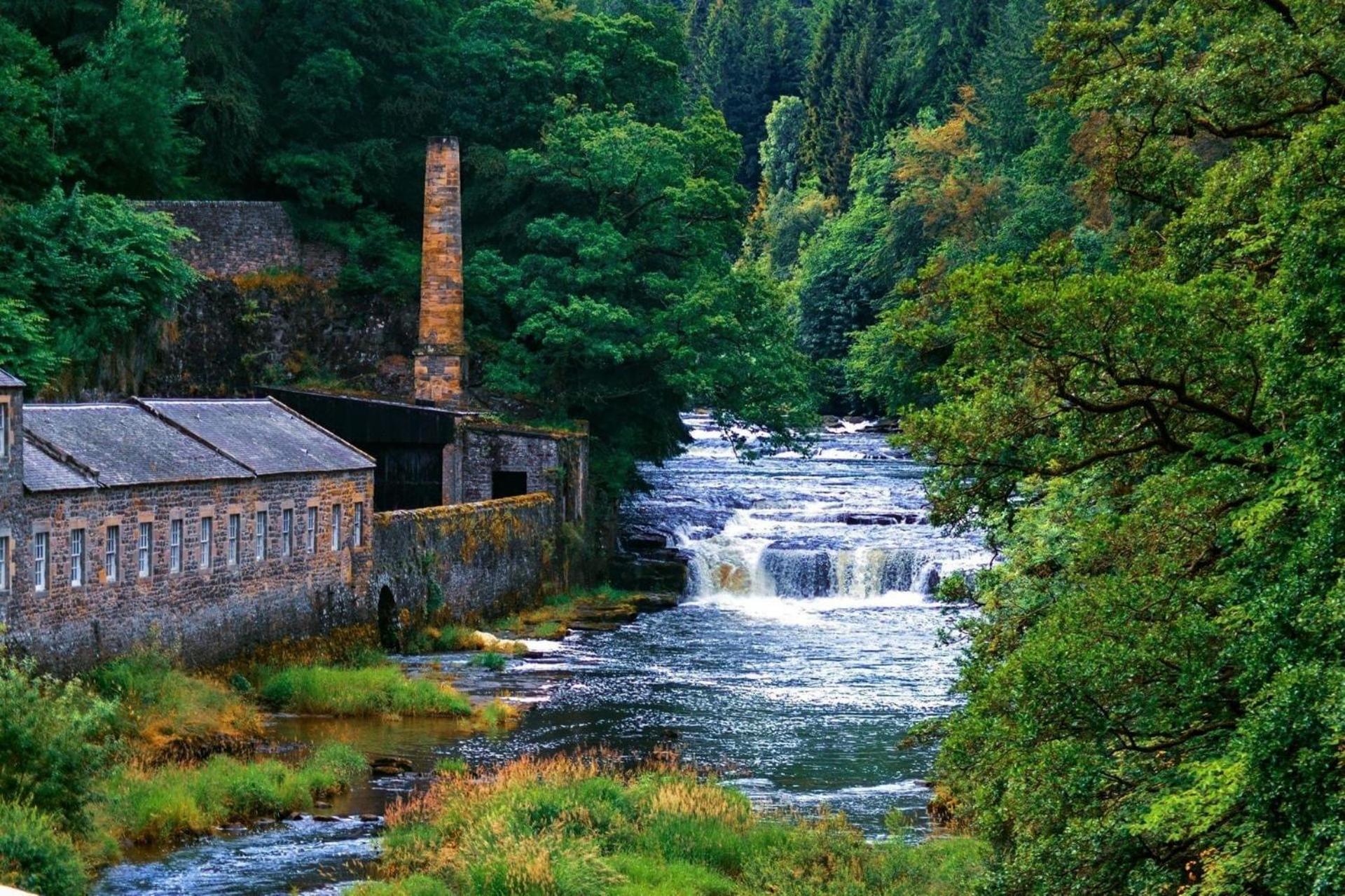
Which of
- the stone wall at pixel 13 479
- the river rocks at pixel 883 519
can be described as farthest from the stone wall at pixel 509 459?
the stone wall at pixel 13 479

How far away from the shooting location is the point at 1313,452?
44.8ft

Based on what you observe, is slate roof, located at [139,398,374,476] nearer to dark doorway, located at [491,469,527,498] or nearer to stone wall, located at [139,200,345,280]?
dark doorway, located at [491,469,527,498]

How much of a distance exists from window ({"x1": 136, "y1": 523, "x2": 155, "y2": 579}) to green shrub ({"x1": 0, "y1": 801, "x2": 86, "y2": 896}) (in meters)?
10.6

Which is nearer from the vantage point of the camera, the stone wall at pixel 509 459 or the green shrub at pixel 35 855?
the green shrub at pixel 35 855

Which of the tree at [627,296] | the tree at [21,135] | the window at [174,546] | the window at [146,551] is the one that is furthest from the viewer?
the tree at [627,296]

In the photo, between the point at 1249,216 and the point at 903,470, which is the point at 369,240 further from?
the point at 1249,216

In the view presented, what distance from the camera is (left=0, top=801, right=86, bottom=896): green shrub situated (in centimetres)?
1944

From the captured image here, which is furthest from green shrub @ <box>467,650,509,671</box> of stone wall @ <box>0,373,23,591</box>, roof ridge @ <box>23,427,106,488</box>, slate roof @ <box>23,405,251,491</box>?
stone wall @ <box>0,373,23,591</box>

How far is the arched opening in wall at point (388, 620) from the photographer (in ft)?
129

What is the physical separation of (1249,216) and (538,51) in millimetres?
41624

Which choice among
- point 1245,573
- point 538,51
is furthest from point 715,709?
point 538,51

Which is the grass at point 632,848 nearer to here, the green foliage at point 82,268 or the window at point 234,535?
the window at point 234,535

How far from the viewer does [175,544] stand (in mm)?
32344

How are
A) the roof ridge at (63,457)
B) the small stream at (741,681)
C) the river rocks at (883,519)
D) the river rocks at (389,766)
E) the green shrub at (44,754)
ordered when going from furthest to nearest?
the river rocks at (883,519), the roof ridge at (63,457), the river rocks at (389,766), the small stream at (741,681), the green shrub at (44,754)
